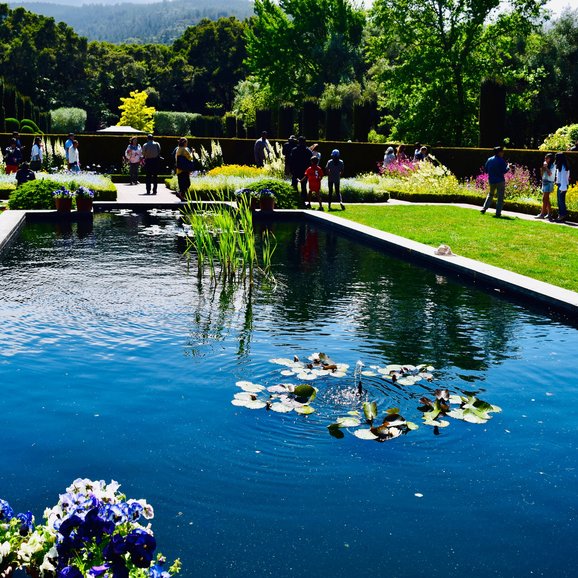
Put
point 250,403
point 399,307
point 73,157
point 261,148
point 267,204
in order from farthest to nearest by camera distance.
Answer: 1. point 73,157
2. point 261,148
3. point 267,204
4. point 399,307
5. point 250,403

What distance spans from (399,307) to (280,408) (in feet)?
13.5

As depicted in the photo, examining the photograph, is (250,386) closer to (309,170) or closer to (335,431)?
(335,431)

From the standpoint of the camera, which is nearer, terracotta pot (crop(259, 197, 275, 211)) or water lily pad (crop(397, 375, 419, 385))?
water lily pad (crop(397, 375, 419, 385))

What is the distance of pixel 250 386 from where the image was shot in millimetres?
6695

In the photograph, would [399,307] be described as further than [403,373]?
Yes

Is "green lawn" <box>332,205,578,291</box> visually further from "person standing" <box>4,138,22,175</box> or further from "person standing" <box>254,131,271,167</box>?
"person standing" <box>4,138,22,175</box>

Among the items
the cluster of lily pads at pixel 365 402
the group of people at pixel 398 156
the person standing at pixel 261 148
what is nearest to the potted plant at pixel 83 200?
the person standing at pixel 261 148

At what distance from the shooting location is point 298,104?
67.3 m

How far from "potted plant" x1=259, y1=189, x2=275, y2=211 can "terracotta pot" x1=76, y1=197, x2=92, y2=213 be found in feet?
14.0

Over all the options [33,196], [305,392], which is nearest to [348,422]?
[305,392]

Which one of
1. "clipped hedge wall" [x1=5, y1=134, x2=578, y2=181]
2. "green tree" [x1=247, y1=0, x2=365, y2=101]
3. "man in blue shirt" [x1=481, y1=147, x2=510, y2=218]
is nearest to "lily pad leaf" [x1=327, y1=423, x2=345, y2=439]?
"man in blue shirt" [x1=481, y1=147, x2=510, y2=218]

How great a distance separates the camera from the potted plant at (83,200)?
1959 centimetres

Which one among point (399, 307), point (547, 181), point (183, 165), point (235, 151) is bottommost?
point (399, 307)

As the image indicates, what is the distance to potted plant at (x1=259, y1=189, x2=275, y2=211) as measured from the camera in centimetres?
2066
